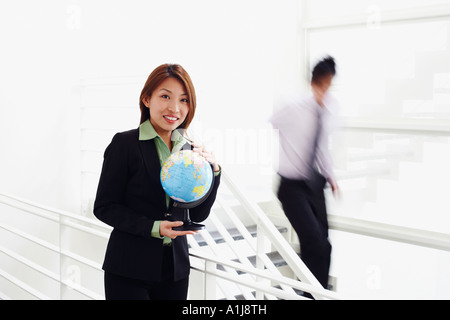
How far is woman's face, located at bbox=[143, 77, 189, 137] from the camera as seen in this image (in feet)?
3.72

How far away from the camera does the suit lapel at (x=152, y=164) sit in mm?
1120

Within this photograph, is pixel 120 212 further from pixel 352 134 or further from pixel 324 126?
pixel 352 134

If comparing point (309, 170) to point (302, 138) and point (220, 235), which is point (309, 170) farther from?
point (220, 235)

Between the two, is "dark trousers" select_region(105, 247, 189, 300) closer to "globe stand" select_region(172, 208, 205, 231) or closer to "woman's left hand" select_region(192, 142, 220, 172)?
"globe stand" select_region(172, 208, 205, 231)

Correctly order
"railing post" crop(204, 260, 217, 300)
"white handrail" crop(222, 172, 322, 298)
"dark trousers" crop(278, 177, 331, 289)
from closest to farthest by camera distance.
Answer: "railing post" crop(204, 260, 217, 300) < "white handrail" crop(222, 172, 322, 298) < "dark trousers" crop(278, 177, 331, 289)

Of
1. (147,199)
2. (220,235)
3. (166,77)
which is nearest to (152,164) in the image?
(147,199)

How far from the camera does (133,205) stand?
114 centimetres

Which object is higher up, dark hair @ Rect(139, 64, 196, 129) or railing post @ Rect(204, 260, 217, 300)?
dark hair @ Rect(139, 64, 196, 129)

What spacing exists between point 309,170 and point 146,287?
168 cm

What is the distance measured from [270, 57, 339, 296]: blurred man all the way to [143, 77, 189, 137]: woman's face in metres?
1.53

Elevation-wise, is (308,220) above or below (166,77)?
below

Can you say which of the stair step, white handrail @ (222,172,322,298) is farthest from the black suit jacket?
the stair step

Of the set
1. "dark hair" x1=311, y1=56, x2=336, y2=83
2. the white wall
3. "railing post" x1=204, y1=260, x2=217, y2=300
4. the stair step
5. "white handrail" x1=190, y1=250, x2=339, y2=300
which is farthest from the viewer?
the stair step
